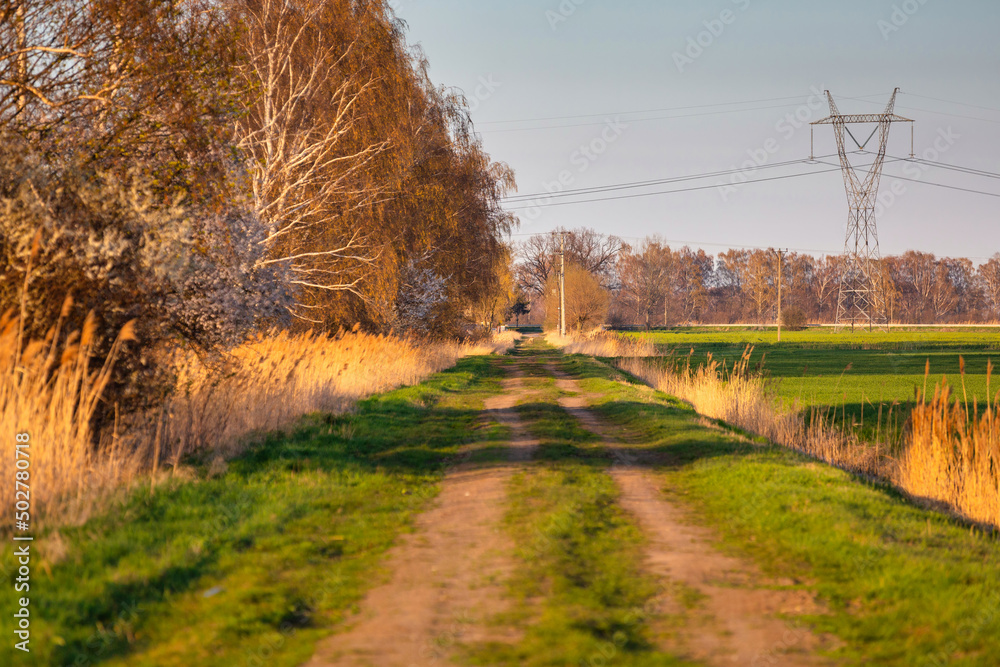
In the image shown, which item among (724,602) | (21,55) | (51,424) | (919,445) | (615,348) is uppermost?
(21,55)

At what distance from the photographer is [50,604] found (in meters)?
4.41

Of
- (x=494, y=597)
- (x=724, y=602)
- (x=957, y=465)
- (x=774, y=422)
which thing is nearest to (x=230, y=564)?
(x=494, y=597)

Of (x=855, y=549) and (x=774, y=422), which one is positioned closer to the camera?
(x=855, y=549)

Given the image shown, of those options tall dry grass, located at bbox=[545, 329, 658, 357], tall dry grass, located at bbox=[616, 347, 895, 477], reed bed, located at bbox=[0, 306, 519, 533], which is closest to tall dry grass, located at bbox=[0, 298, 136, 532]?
reed bed, located at bbox=[0, 306, 519, 533]

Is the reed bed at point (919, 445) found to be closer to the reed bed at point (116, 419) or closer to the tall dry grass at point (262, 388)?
the tall dry grass at point (262, 388)

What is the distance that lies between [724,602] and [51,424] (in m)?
5.96

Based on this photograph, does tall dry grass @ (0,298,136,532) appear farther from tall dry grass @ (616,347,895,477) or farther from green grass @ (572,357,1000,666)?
tall dry grass @ (616,347,895,477)

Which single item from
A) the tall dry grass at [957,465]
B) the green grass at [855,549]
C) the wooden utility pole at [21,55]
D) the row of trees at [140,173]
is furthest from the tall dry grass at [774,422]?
the wooden utility pole at [21,55]

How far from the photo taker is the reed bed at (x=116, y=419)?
642 cm

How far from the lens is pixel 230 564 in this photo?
5.34 metres

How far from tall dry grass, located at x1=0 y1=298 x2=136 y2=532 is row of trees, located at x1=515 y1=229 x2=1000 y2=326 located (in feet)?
287

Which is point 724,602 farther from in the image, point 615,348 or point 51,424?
point 615,348

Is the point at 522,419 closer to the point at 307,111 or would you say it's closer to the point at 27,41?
the point at 27,41

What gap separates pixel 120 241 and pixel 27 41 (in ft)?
10.9
